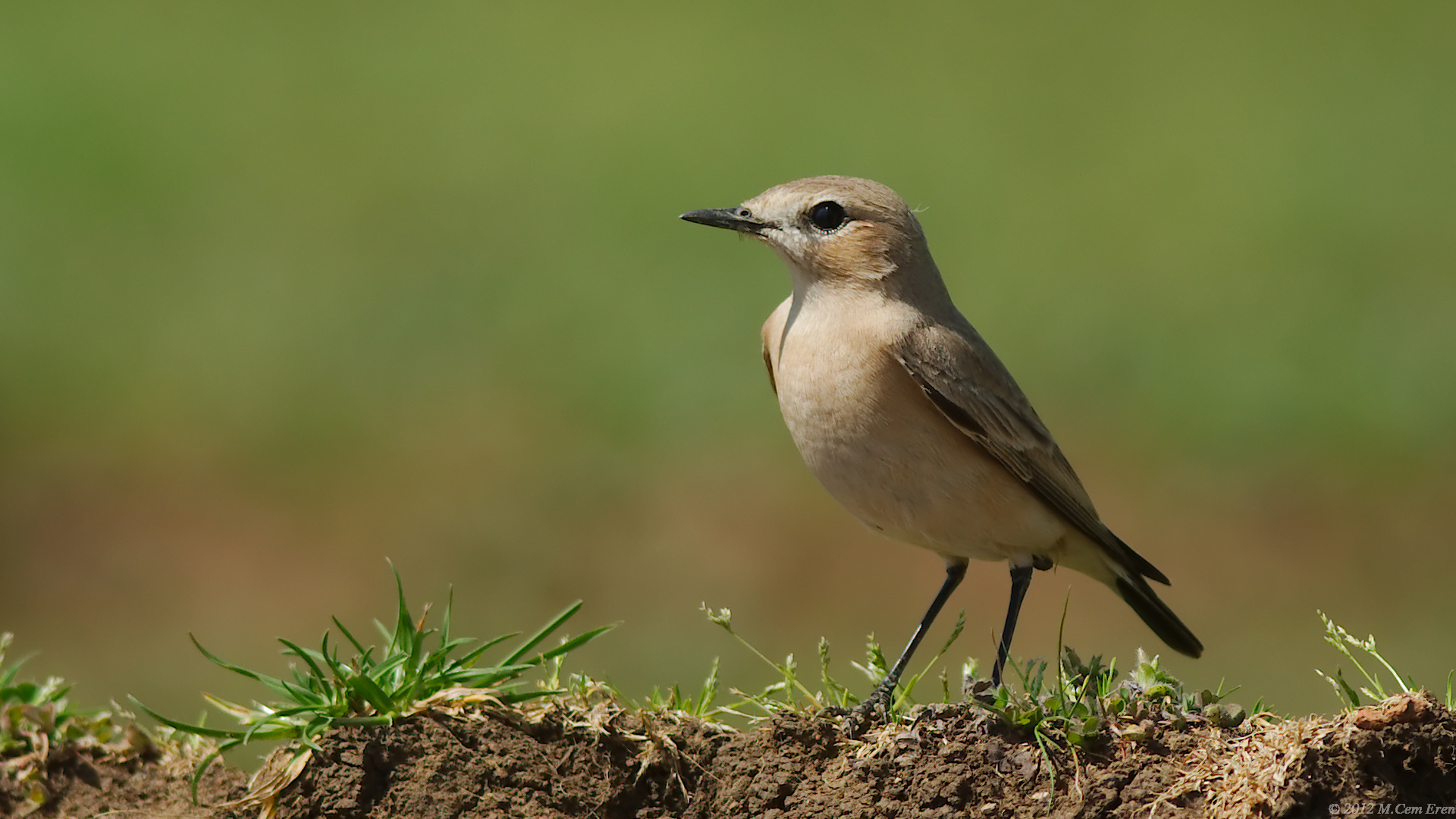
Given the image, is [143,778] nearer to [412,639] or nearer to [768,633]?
[412,639]

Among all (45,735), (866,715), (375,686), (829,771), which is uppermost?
(45,735)

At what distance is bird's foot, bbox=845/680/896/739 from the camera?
4.98 meters

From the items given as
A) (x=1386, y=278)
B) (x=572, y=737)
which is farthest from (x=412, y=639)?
(x=1386, y=278)

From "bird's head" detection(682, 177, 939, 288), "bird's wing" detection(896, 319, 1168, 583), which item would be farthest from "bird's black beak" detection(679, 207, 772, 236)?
"bird's wing" detection(896, 319, 1168, 583)

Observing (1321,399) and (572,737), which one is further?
(1321,399)

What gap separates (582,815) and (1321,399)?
1144cm

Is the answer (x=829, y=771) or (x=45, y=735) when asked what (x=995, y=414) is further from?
(x=45, y=735)

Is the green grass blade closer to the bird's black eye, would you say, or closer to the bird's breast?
the bird's breast

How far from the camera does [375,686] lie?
189 inches

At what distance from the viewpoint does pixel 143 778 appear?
5.52 m

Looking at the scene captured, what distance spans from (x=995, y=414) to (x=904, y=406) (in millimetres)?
504

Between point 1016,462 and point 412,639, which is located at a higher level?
point 1016,462

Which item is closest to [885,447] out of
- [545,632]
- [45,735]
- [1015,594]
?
[1015,594]

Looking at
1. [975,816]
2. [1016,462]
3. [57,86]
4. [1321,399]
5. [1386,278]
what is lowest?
[975,816]
